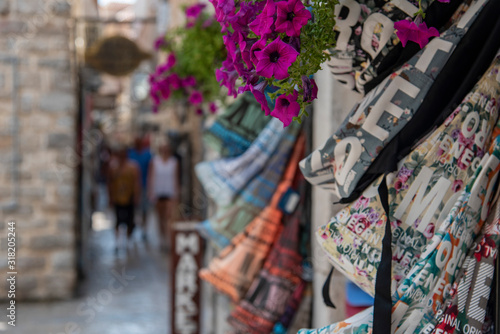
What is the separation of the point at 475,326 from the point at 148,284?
704 cm

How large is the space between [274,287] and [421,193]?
1.67 meters

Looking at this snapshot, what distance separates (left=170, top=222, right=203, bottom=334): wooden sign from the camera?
4730 millimetres

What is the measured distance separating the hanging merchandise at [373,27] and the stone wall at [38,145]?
236 inches

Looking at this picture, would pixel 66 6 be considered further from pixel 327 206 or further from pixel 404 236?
pixel 404 236

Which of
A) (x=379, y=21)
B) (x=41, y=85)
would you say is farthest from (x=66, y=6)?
(x=379, y=21)

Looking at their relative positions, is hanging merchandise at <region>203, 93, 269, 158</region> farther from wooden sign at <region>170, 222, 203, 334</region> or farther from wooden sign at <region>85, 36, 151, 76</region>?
wooden sign at <region>85, 36, 151, 76</region>

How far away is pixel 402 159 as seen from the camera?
1.61 m

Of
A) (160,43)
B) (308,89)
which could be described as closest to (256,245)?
(308,89)

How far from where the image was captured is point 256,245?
3.28 meters

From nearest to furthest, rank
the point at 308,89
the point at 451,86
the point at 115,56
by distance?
the point at 308,89, the point at 451,86, the point at 115,56

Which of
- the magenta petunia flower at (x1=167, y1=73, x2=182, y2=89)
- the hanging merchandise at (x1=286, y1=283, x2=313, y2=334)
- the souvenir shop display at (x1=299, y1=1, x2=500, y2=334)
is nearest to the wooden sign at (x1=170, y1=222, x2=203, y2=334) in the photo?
the magenta petunia flower at (x1=167, y1=73, x2=182, y2=89)

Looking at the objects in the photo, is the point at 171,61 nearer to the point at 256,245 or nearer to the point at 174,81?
the point at 174,81

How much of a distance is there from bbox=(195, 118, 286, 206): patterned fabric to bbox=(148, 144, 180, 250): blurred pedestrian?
247 inches

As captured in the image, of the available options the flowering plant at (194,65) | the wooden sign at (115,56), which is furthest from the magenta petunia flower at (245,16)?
the wooden sign at (115,56)
